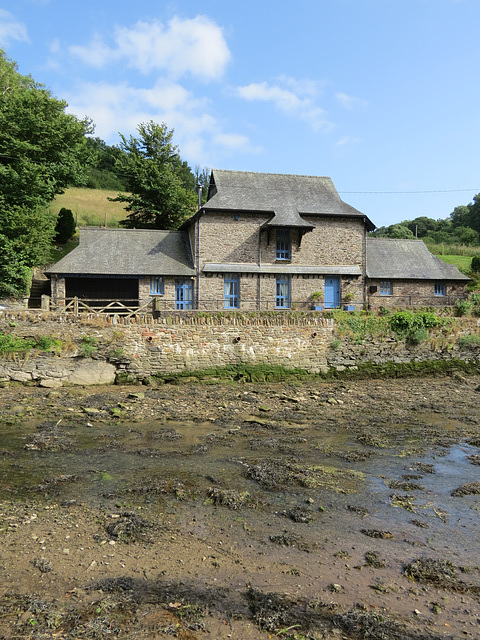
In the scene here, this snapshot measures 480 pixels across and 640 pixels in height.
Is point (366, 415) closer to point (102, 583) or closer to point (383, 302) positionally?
point (102, 583)

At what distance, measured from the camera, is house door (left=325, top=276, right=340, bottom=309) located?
27.2m

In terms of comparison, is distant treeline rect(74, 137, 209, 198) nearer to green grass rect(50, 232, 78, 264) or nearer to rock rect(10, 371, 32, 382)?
green grass rect(50, 232, 78, 264)

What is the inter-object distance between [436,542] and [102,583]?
495cm

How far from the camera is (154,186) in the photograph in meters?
34.1

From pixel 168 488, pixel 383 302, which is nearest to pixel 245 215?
pixel 383 302

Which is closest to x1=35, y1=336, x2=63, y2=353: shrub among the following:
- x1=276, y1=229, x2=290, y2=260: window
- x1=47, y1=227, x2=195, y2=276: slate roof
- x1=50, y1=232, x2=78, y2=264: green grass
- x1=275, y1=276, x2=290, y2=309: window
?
x1=47, y1=227, x2=195, y2=276: slate roof

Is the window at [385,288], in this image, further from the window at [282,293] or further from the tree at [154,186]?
the tree at [154,186]

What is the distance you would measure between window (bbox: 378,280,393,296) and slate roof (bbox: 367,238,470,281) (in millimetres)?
474

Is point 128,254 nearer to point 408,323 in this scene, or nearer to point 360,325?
point 360,325

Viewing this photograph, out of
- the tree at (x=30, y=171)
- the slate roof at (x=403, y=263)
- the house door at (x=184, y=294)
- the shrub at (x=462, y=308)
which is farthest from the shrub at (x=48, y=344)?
the shrub at (x=462, y=308)

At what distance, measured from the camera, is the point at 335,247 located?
89.5 feet

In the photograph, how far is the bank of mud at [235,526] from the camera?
15.3ft

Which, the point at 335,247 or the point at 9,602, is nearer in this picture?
the point at 9,602

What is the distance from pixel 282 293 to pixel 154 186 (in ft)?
50.4
